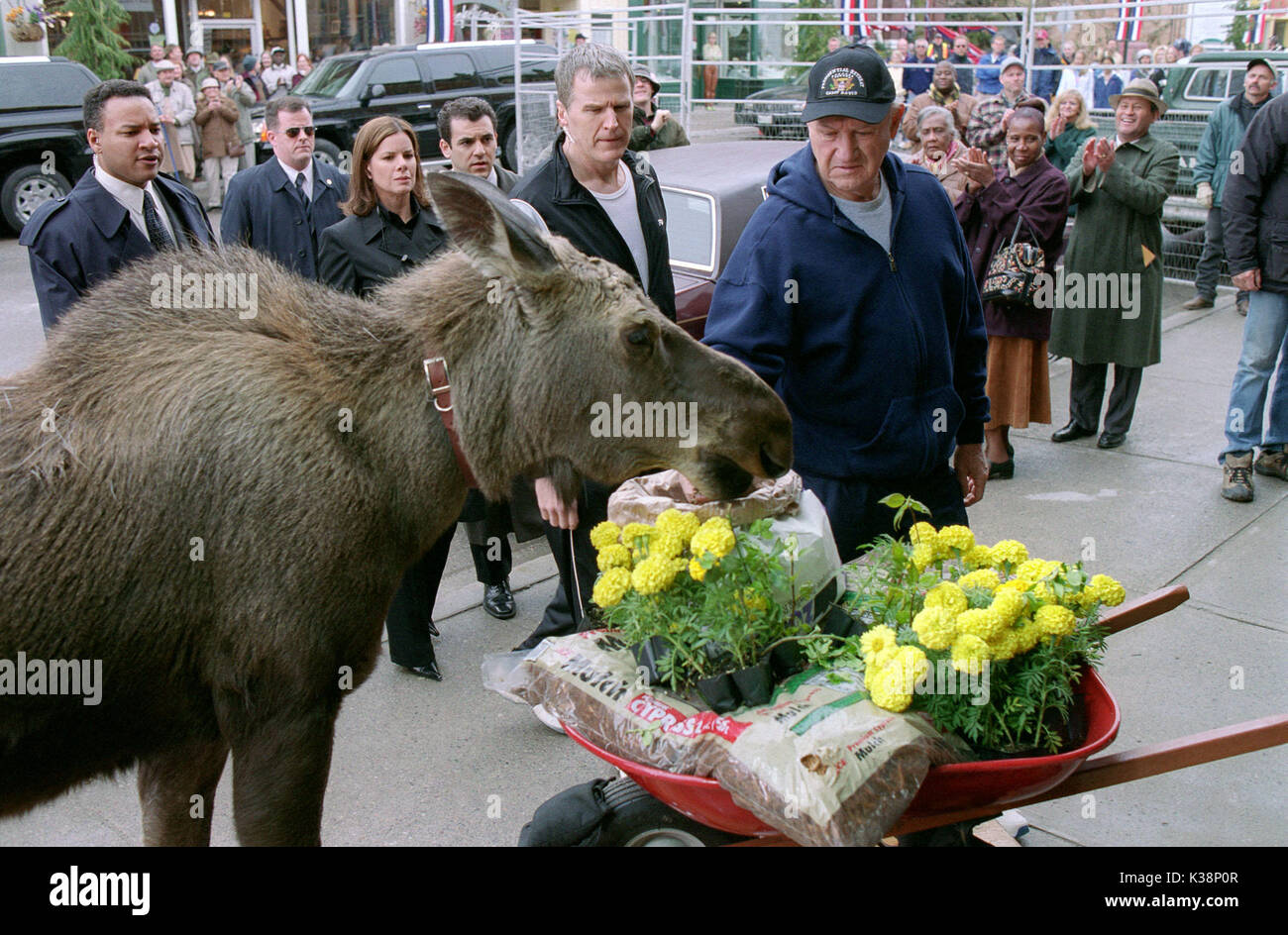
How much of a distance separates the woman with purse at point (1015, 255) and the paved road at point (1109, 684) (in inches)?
19.1

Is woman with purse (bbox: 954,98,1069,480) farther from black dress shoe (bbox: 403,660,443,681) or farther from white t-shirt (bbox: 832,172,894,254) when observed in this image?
black dress shoe (bbox: 403,660,443,681)

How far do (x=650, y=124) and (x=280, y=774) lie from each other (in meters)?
9.48

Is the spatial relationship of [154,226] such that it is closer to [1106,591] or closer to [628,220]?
[628,220]

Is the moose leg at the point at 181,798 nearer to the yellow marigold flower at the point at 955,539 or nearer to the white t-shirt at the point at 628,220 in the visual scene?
the yellow marigold flower at the point at 955,539

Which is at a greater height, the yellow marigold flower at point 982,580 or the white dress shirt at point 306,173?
the white dress shirt at point 306,173

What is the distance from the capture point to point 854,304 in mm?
3504

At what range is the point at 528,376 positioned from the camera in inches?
102

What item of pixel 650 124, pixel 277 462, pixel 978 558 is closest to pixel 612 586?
pixel 277 462

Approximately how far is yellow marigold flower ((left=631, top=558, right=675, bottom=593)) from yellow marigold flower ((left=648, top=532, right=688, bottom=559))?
0.8 inches

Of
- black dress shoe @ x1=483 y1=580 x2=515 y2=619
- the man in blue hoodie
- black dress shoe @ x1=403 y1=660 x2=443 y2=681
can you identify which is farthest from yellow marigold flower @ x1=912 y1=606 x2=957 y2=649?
black dress shoe @ x1=483 y1=580 x2=515 y2=619

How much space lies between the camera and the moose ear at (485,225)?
98.7 inches

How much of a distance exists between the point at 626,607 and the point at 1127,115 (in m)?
7.10

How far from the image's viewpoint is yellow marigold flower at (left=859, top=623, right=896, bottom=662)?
100 inches

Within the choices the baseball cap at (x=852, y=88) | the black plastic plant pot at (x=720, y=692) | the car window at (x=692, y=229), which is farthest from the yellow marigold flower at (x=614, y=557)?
the car window at (x=692, y=229)
